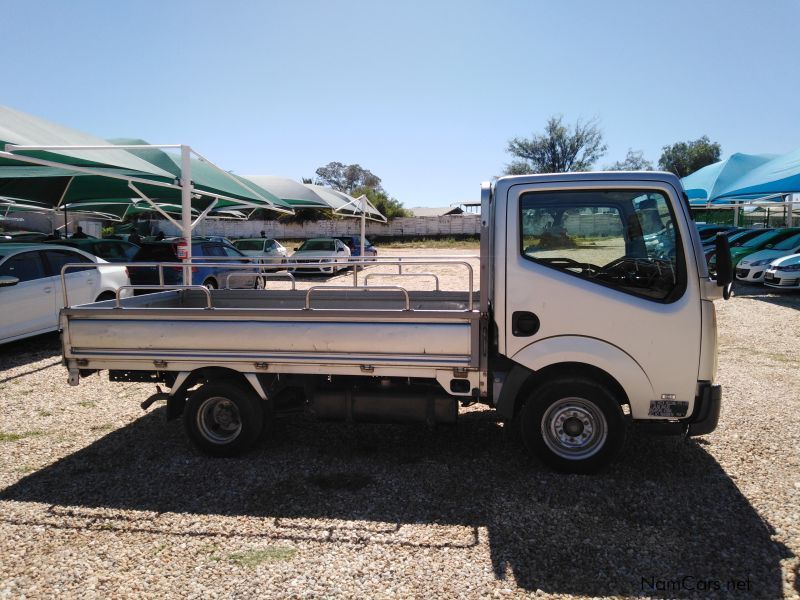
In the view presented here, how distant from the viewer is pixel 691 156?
66.9 metres

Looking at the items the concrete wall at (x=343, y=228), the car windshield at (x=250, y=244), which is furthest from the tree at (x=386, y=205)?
the car windshield at (x=250, y=244)

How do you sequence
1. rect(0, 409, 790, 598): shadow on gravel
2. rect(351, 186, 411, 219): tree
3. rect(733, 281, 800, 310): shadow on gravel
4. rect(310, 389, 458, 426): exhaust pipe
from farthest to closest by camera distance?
rect(351, 186, 411, 219): tree, rect(733, 281, 800, 310): shadow on gravel, rect(310, 389, 458, 426): exhaust pipe, rect(0, 409, 790, 598): shadow on gravel

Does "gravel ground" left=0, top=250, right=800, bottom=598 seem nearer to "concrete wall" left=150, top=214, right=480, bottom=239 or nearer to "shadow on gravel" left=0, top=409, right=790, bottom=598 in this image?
"shadow on gravel" left=0, top=409, right=790, bottom=598

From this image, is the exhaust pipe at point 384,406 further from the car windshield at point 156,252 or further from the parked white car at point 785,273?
the parked white car at point 785,273

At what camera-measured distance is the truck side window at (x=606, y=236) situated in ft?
13.2

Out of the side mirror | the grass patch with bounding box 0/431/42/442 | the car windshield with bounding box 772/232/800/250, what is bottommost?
the grass patch with bounding box 0/431/42/442

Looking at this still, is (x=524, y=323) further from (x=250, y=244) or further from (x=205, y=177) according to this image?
(x=250, y=244)

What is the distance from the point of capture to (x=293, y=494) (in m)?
4.16

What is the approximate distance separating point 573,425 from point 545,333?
0.78 m

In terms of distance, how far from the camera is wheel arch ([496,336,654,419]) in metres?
4.05

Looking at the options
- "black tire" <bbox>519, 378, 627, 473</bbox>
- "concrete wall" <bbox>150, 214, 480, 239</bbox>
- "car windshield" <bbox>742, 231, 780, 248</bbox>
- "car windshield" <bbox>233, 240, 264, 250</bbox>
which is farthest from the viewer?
"concrete wall" <bbox>150, 214, 480, 239</bbox>

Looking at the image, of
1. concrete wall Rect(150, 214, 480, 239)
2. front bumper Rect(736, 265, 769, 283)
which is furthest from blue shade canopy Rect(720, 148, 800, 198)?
concrete wall Rect(150, 214, 480, 239)

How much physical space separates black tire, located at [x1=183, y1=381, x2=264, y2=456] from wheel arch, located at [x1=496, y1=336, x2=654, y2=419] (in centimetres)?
207

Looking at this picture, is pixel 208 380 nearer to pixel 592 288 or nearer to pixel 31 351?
pixel 592 288
